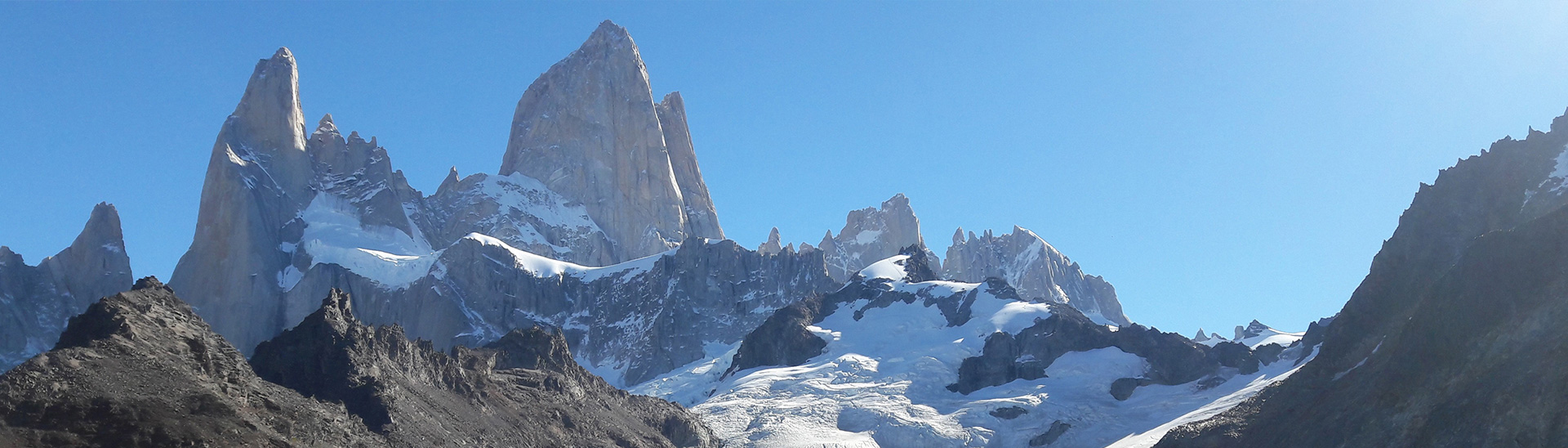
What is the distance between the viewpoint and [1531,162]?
144 meters

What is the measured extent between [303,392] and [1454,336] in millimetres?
81720

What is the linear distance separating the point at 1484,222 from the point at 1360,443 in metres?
50.4

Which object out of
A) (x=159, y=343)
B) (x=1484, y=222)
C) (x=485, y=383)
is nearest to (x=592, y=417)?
(x=485, y=383)

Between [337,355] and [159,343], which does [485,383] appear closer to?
[337,355]

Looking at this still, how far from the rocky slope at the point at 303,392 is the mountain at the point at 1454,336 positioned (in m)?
59.8

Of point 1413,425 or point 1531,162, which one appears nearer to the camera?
point 1413,425

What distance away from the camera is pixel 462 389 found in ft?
442

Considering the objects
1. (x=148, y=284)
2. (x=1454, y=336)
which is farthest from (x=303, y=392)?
(x=1454, y=336)

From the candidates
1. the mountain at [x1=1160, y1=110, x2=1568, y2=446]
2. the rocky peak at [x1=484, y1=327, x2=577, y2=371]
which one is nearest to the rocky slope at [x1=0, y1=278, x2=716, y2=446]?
the rocky peak at [x1=484, y1=327, x2=577, y2=371]

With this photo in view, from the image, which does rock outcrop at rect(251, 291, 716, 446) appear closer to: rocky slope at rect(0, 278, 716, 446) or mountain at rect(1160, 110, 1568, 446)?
rocky slope at rect(0, 278, 716, 446)

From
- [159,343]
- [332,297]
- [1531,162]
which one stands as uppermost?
[1531,162]

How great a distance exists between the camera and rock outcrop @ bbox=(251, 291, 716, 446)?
114438mm

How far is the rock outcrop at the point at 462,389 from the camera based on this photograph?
114m

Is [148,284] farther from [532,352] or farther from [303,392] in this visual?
[532,352]
